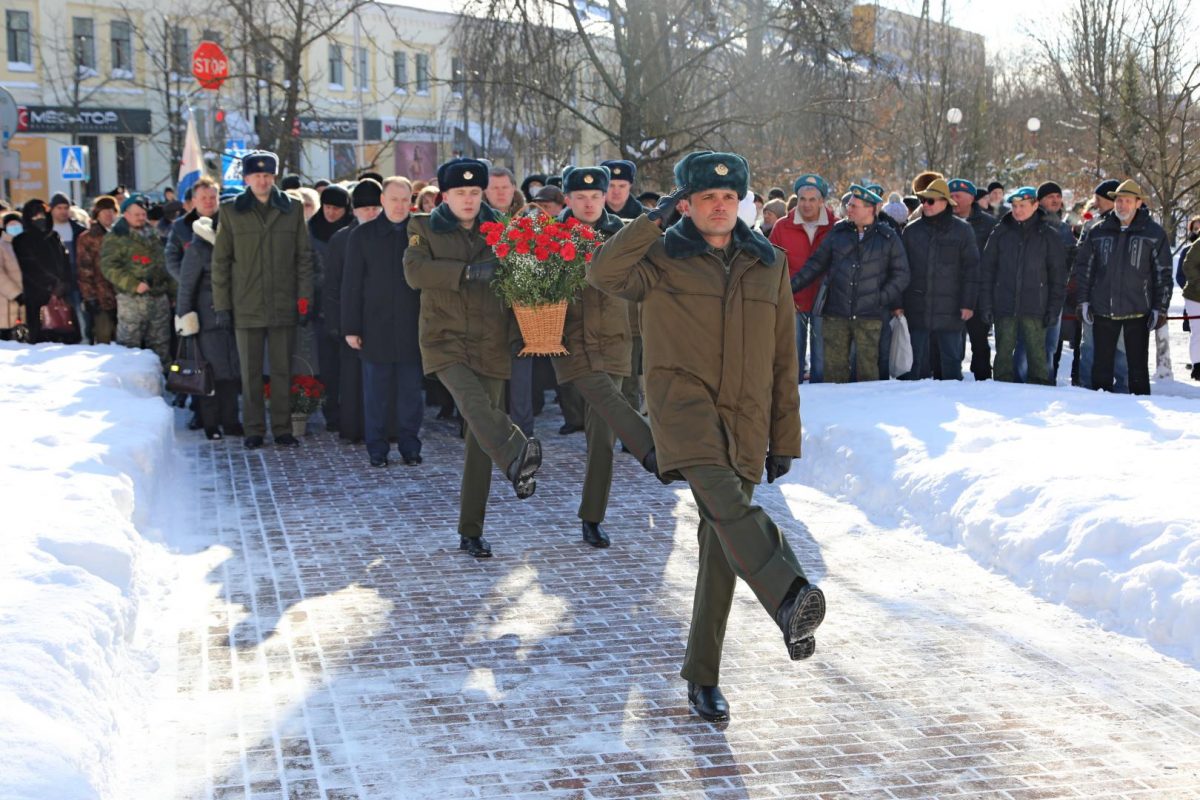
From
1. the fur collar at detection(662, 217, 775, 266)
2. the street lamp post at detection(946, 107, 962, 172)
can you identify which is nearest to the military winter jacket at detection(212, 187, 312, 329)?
the fur collar at detection(662, 217, 775, 266)

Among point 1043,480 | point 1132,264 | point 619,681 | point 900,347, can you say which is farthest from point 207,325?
point 1132,264

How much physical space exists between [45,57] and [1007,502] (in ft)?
166

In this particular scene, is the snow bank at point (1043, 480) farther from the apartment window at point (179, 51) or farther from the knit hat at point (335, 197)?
the apartment window at point (179, 51)

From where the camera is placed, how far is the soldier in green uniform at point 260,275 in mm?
12031

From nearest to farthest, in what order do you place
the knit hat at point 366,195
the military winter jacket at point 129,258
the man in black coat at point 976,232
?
the knit hat at point 366,195
the military winter jacket at point 129,258
the man in black coat at point 976,232

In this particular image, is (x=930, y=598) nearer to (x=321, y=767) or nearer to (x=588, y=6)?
(x=321, y=767)

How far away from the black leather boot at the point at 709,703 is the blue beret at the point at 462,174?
4.12 metres

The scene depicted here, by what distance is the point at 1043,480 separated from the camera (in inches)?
351

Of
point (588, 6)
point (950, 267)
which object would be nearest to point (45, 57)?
point (588, 6)

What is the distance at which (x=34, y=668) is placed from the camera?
534cm

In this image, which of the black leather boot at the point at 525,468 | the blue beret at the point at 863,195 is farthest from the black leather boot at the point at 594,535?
the blue beret at the point at 863,195

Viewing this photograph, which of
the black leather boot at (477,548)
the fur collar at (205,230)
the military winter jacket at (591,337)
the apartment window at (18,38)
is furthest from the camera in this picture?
the apartment window at (18,38)

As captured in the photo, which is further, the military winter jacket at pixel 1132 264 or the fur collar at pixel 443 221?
the military winter jacket at pixel 1132 264

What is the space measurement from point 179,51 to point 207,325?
4129 centimetres
